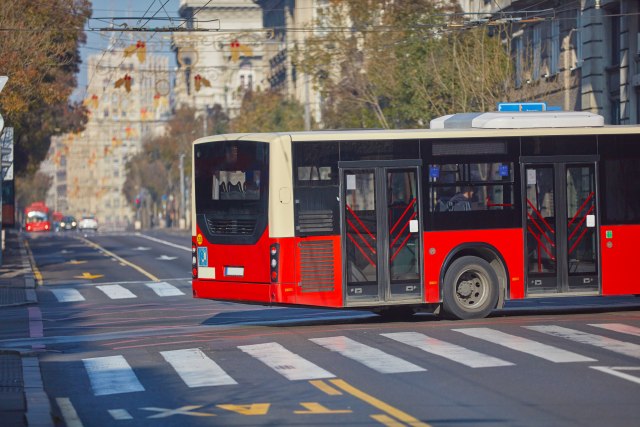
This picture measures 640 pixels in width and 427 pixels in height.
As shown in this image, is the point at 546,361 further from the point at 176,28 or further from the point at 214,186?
the point at 176,28

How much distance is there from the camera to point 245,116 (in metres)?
87.2

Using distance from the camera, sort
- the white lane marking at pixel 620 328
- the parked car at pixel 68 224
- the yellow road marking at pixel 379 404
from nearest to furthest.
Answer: the yellow road marking at pixel 379 404 < the white lane marking at pixel 620 328 < the parked car at pixel 68 224

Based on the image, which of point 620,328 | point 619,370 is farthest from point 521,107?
point 619,370

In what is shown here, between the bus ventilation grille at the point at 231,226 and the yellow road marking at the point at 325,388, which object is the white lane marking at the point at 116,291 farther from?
the yellow road marking at the point at 325,388

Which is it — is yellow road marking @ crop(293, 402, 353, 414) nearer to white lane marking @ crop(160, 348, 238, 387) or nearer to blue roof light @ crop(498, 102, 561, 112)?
white lane marking @ crop(160, 348, 238, 387)

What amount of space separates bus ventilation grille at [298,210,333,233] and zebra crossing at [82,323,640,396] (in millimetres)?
1825

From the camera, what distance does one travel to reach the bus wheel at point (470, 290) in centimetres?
2039

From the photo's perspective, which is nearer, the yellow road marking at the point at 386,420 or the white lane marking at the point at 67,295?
the yellow road marking at the point at 386,420

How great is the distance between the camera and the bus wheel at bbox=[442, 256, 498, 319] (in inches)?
803

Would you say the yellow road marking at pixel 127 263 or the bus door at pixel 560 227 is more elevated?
the bus door at pixel 560 227

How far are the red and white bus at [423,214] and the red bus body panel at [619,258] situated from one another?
0.02 m

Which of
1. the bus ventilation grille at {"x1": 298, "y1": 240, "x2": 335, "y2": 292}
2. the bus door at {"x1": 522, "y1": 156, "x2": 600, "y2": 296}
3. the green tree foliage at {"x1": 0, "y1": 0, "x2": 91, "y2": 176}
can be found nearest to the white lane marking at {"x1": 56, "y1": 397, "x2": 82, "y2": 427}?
the bus ventilation grille at {"x1": 298, "y1": 240, "x2": 335, "y2": 292}

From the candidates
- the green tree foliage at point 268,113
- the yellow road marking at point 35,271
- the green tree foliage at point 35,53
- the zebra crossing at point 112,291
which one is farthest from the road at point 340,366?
the green tree foliage at point 268,113

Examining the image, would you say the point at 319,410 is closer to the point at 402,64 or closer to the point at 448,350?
the point at 448,350
